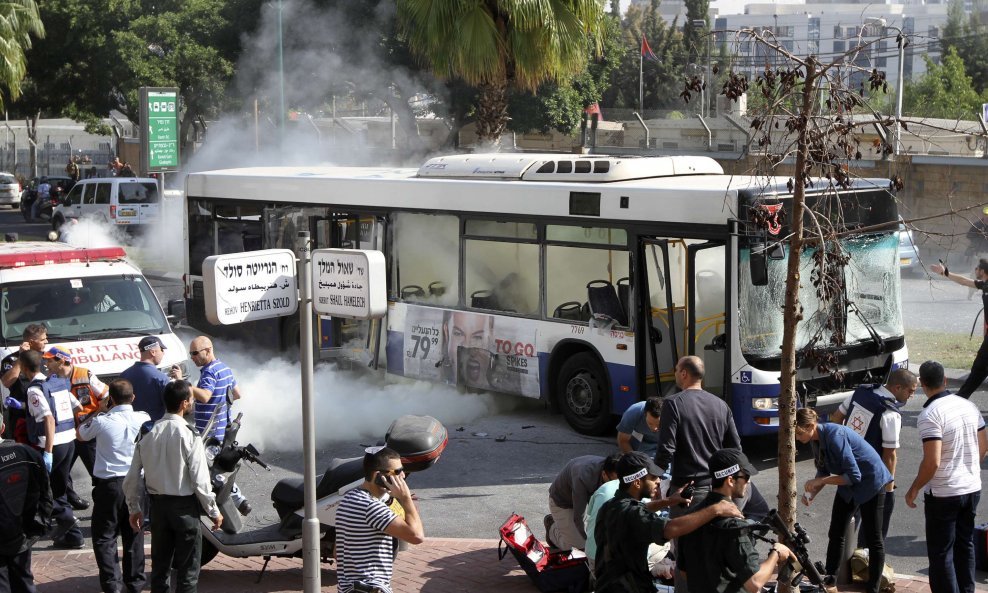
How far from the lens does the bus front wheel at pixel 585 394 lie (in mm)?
11867

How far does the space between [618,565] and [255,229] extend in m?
11.4

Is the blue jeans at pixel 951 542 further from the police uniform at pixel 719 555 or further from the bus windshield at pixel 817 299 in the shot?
the bus windshield at pixel 817 299

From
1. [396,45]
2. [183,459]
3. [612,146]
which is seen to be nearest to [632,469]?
[183,459]

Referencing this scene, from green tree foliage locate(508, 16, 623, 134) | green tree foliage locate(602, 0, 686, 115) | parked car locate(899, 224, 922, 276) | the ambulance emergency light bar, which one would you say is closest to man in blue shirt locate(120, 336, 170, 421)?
the ambulance emergency light bar

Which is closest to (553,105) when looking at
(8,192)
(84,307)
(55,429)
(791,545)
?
(84,307)

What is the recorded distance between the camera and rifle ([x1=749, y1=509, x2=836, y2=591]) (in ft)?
18.2

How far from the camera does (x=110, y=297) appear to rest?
12.1 m

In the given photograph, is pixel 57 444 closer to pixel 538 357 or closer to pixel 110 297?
pixel 110 297

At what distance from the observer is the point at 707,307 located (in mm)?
11484

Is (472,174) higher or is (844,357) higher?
(472,174)

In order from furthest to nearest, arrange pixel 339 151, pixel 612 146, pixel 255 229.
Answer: pixel 612 146, pixel 339 151, pixel 255 229

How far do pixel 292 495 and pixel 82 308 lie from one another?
519 cm

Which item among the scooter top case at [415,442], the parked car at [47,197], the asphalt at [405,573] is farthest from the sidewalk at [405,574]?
the parked car at [47,197]

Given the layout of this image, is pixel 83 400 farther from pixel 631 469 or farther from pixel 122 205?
pixel 122 205
